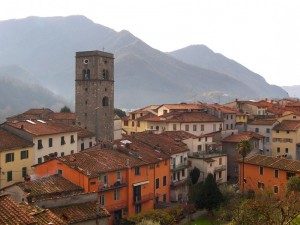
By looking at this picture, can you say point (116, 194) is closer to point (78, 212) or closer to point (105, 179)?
point (105, 179)

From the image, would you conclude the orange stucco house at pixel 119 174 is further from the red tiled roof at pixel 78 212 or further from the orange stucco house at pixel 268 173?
the orange stucco house at pixel 268 173

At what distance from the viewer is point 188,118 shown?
251 feet

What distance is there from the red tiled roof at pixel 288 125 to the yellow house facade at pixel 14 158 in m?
44.8

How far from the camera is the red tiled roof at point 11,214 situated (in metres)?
14.6

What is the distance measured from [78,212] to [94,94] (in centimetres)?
4383

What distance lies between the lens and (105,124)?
72.6m

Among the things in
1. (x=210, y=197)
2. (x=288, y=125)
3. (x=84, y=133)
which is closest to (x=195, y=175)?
(x=210, y=197)

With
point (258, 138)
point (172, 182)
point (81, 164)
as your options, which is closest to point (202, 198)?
point (172, 182)

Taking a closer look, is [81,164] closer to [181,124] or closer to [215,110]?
[181,124]

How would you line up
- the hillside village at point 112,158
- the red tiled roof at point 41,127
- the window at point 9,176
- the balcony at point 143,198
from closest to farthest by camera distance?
the hillside village at point 112,158 < the balcony at point 143,198 < the window at point 9,176 < the red tiled roof at point 41,127

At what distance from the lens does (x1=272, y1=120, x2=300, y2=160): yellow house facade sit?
72438 mm

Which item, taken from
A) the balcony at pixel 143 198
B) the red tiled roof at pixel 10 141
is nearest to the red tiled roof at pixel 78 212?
the balcony at pixel 143 198

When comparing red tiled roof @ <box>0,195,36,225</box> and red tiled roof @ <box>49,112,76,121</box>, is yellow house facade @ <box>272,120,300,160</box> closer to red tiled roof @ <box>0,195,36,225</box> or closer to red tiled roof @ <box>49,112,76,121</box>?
red tiled roof @ <box>49,112,76,121</box>

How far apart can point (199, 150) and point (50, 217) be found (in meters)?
43.6
